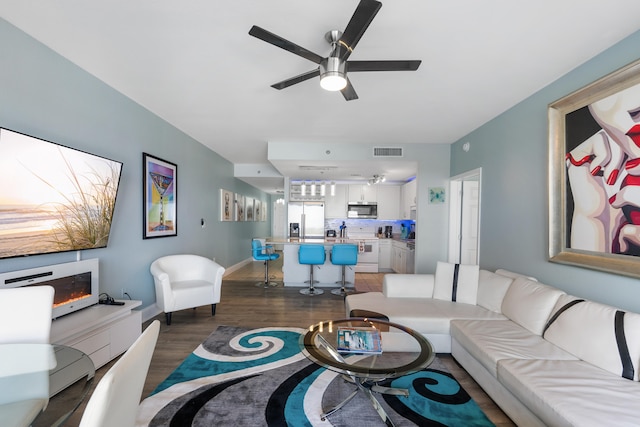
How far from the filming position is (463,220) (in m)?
4.54

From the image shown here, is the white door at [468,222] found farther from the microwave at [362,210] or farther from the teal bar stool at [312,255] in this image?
the microwave at [362,210]

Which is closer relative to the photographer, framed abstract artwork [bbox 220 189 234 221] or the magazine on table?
the magazine on table

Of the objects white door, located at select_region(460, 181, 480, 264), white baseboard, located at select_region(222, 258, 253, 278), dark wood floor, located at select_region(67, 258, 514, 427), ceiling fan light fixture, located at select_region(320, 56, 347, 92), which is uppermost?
ceiling fan light fixture, located at select_region(320, 56, 347, 92)

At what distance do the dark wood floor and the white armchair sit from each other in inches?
10.3

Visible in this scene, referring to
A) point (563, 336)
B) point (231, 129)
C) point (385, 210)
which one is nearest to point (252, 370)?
point (563, 336)

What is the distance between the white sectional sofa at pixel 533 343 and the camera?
1.43 metres

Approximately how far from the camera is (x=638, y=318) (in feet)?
5.30

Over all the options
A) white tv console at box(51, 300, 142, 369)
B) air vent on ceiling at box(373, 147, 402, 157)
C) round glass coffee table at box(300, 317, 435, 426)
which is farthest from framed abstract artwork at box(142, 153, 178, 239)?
air vent on ceiling at box(373, 147, 402, 157)

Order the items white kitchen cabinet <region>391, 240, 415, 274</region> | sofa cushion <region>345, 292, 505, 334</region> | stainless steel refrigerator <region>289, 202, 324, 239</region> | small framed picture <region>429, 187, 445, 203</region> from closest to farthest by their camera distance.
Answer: sofa cushion <region>345, 292, 505, 334</region>
small framed picture <region>429, 187, 445, 203</region>
white kitchen cabinet <region>391, 240, 415, 274</region>
stainless steel refrigerator <region>289, 202, 324, 239</region>

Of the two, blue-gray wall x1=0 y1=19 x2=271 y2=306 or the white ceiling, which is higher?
the white ceiling

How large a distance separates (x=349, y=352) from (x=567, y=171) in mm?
2419

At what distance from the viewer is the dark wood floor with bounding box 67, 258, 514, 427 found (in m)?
2.21

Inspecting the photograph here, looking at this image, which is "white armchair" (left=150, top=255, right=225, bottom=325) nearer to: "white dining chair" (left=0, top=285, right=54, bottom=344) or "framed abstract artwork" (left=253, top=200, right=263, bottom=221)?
"white dining chair" (left=0, top=285, right=54, bottom=344)

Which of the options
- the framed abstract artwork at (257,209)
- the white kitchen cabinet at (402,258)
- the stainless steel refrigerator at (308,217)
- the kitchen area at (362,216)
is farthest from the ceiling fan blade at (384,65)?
the framed abstract artwork at (257,209)
